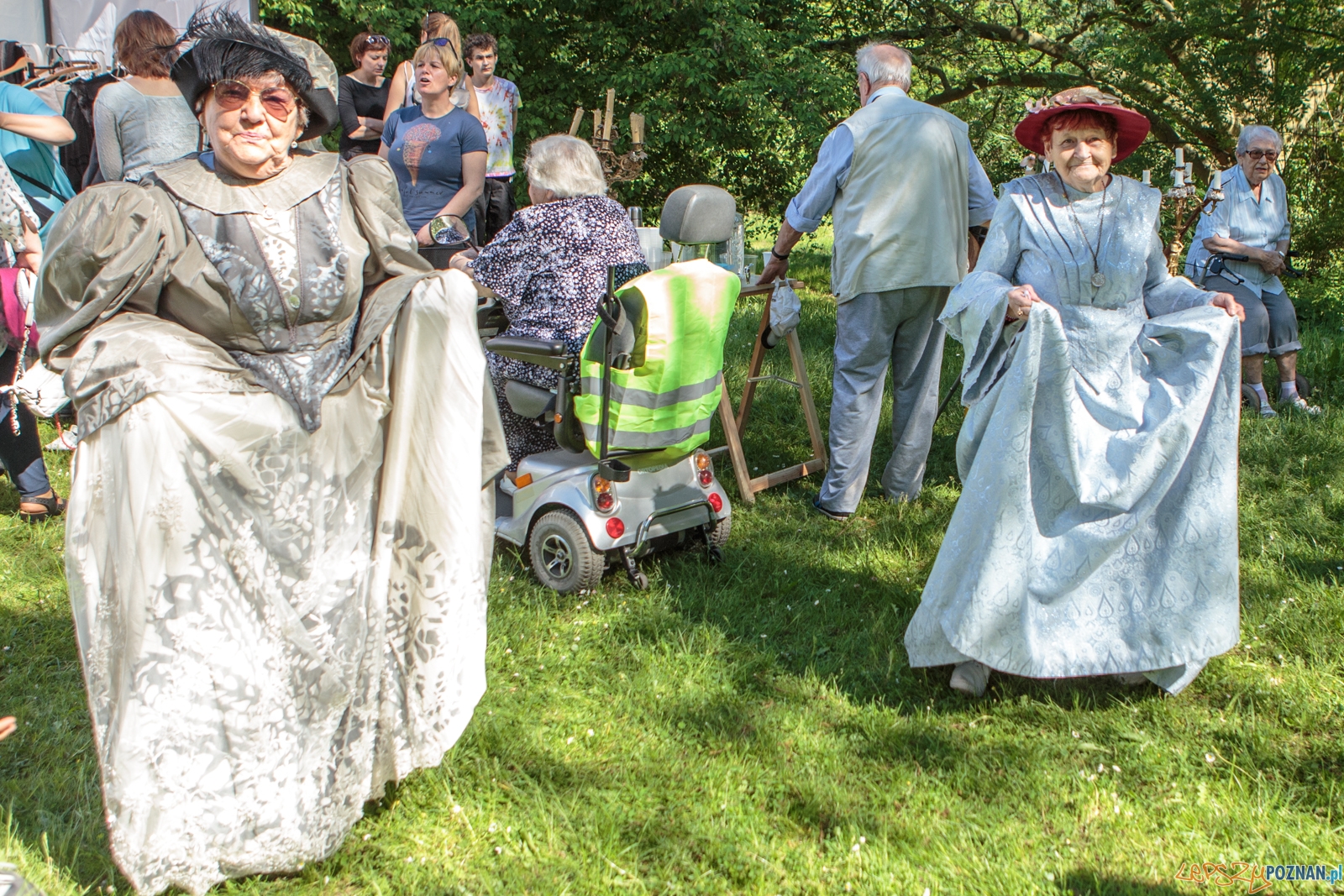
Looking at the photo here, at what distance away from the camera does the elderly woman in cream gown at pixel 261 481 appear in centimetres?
223

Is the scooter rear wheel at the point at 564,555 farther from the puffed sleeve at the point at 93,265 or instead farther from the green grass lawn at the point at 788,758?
the puffed sleeve at the point at 93,265

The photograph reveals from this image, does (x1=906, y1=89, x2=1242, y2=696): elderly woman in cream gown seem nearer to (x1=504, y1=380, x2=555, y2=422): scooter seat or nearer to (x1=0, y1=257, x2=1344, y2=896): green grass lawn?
(x1=0, y1=257, x2=1344, y2=896): green grass lawn

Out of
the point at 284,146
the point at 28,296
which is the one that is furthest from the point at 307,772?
the point at 28,296

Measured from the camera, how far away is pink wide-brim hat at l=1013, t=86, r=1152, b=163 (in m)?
3.13

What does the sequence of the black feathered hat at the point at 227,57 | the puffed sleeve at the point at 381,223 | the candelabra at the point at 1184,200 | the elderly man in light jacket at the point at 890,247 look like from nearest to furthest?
the black feathered hat at the point at 227,57 < the puffed sleeve at the point at 381,223 < the elderly man in light jacket at the point at 890,247 < the candelabra at the point at 1184,200

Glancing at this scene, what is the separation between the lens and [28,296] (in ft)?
14.2

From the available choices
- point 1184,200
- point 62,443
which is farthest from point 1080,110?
point 62,443

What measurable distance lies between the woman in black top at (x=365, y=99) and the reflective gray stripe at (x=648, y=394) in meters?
3.99

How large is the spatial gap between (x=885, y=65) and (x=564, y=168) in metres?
1.63

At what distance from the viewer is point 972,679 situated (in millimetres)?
3273

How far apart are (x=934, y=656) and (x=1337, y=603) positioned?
1660 millimetres

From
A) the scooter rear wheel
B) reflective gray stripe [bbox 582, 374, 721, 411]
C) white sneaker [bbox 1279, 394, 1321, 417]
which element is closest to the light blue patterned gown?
reflective gray stripe [bbox 582, 374, 721, 411]

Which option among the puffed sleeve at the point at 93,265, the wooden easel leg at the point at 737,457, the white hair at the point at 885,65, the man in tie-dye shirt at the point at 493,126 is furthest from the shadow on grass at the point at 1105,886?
the man in tie-dye shirt at the point at 493,126

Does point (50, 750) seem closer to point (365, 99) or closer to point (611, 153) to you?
point (611, 153)
